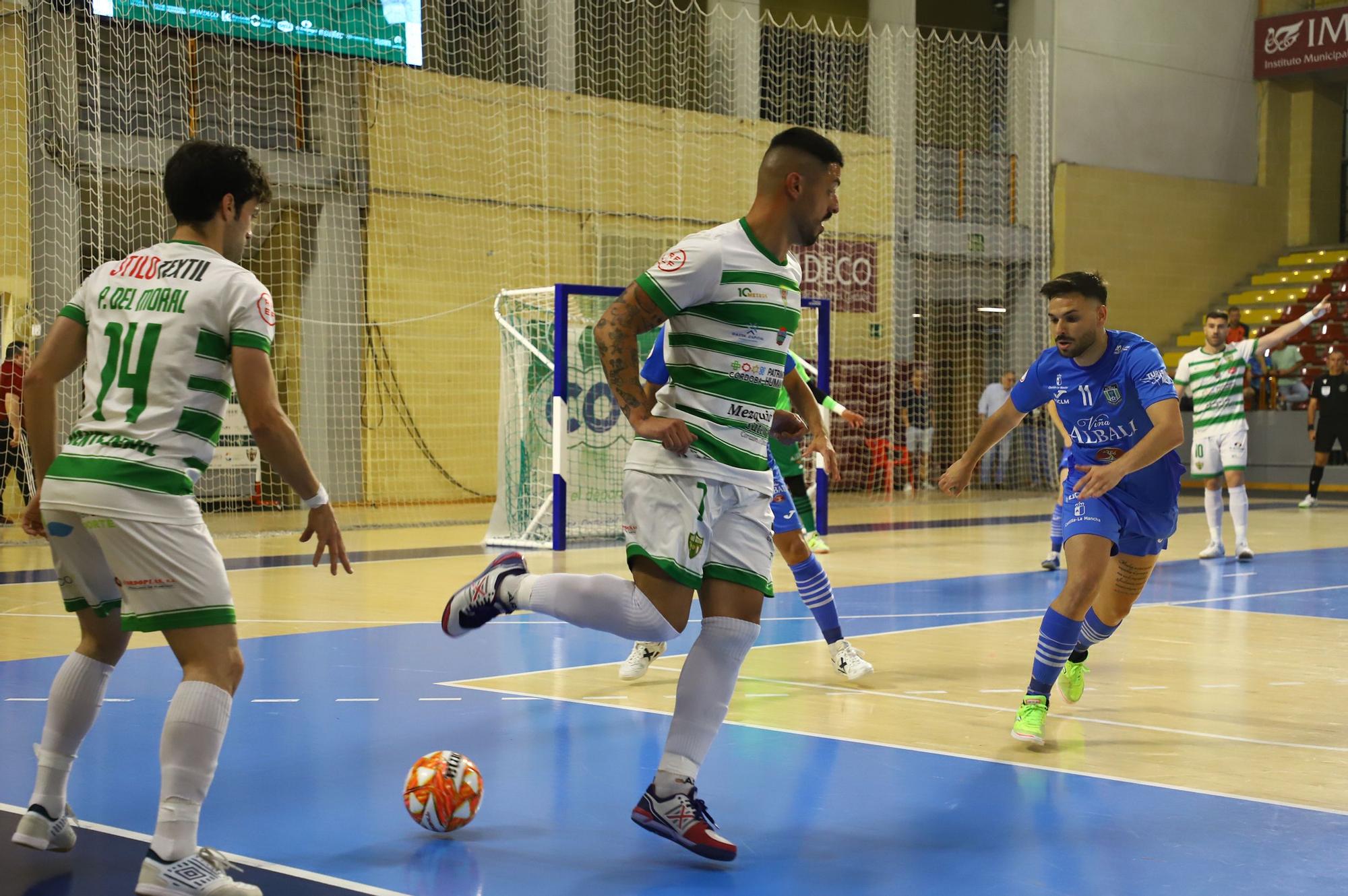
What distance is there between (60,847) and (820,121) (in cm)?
1937

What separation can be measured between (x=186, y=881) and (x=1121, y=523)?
3824 millimetres

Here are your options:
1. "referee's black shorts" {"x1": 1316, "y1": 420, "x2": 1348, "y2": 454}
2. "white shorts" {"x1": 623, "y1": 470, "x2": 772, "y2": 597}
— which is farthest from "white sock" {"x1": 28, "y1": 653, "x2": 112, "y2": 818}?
"referee's black shorts" {"x1": 1316, "y1": 420, "x2": 1348, "y2": 454}

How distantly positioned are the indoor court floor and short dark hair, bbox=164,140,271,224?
1654mm

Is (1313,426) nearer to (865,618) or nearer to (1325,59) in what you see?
(1325,59)

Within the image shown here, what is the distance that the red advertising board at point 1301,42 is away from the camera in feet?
82.9

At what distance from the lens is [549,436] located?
14.1 m

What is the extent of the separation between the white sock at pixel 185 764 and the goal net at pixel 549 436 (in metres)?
10.00

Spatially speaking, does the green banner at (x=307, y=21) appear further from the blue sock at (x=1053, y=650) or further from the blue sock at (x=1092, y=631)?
the blue sock at (x=1053, y=650)

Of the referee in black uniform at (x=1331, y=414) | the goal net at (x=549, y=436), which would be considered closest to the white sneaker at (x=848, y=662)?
the goal net at (x=549, y=436)

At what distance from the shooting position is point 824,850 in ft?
13.0

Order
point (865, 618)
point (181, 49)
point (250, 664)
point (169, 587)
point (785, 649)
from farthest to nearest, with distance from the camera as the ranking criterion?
1. point (181, 49)
2. point (865, 618)
3. point (785, 649)
4. point (250, 664)
5. point (169, 587)

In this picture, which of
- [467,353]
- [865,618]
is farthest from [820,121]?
[865,618]

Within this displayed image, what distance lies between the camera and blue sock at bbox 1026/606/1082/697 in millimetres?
5418

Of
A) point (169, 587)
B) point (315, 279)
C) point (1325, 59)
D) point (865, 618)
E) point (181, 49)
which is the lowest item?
point (865, 618)
